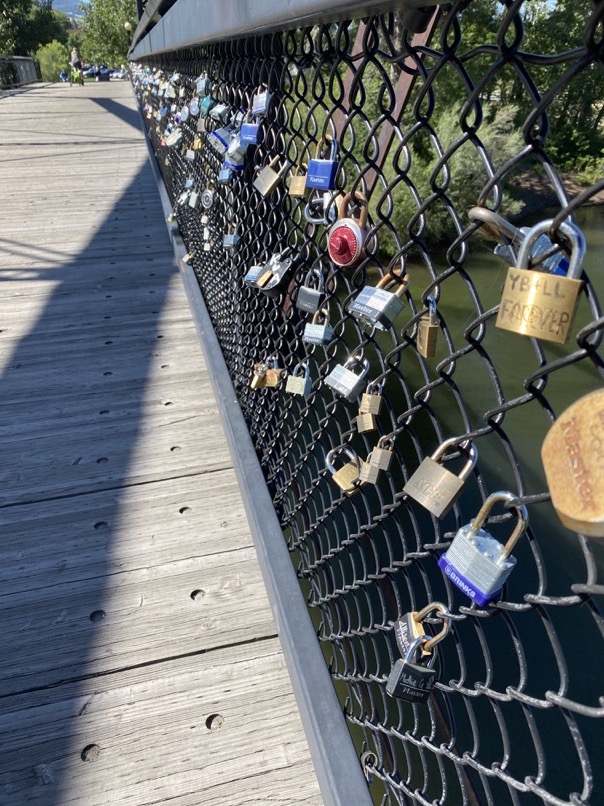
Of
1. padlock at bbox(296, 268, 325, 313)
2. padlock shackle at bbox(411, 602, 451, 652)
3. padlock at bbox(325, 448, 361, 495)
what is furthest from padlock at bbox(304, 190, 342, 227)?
padlock shackle at bbox(411, 602, 451, 652)

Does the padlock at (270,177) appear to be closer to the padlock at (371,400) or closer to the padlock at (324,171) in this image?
the padlock at (324,171)

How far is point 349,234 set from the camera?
110 centimetres

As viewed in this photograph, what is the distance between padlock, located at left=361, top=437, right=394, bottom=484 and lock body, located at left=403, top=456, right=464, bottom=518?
0.27 metres

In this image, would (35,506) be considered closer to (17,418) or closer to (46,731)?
(17,418)

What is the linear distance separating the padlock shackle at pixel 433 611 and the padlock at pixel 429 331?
40cm

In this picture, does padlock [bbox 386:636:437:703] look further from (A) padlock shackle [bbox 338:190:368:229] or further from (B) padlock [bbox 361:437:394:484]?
(A) padlock shackle [bbox 338:190:368:229]

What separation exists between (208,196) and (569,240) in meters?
2.45

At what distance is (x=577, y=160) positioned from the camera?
53.6 ft

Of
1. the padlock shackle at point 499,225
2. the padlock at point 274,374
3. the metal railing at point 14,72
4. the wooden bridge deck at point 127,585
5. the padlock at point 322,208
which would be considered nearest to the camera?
the padlock shackle at point 499,225

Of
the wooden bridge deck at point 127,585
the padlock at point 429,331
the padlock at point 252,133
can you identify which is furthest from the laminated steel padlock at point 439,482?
the padlock at point 252,133

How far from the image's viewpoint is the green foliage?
156 ft

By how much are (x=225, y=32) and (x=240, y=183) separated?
72 centimetres

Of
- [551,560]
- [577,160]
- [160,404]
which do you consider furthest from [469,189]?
[160,404]

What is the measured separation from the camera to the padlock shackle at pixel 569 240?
0.53m
